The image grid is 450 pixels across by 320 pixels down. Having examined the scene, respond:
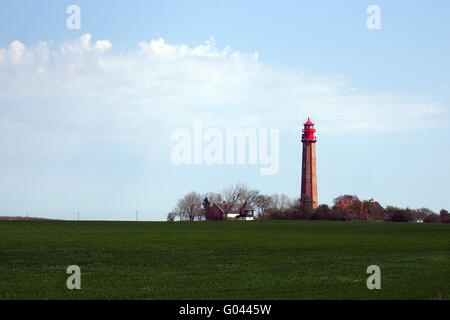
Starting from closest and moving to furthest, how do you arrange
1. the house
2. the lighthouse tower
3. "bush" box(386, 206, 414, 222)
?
"bush" box(386, 206, 414, 222), the lighthouse tower, the house

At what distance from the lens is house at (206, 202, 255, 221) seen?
161587 millimetres

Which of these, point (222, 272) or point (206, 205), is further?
point (206, 205)

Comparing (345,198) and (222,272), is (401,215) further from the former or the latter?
(222,272)

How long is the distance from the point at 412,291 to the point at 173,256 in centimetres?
1576

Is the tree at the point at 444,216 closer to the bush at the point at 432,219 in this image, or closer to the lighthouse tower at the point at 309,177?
the bush at the point at 432,219

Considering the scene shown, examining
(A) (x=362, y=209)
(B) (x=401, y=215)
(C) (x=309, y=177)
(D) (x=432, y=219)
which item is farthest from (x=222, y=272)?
(A) (x=362, y=209)

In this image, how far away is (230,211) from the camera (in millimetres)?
164500

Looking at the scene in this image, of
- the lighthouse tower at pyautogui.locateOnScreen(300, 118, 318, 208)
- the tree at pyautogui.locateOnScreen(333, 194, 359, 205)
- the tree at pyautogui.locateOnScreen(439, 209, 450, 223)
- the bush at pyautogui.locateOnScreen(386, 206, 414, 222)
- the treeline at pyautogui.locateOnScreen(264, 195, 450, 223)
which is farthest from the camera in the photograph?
the tree at pyautogui.locateOnScreen(333, 194, 359, 205)

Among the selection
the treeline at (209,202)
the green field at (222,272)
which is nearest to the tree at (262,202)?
the treeline at (209,202)

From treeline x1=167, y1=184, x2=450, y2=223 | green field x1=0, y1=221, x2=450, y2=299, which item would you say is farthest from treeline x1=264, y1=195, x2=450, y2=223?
green field x1=0, y1=221, x2=450, y2=299

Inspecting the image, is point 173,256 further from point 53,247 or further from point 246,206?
point 246,206

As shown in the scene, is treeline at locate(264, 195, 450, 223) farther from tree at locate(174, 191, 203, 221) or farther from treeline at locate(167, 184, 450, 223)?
tree at locate(174, 191, 203, 221)

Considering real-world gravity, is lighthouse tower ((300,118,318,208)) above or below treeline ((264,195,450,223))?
above
